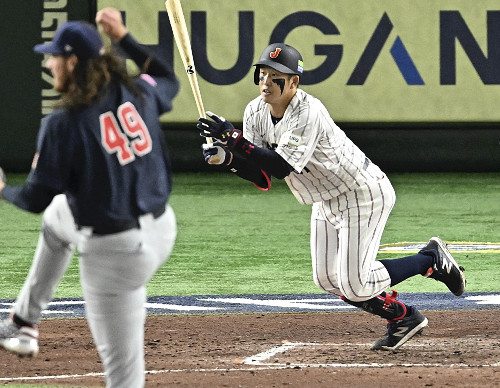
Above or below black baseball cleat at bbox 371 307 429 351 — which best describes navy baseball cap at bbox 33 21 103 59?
above

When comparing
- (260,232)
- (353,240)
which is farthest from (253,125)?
(260,232)

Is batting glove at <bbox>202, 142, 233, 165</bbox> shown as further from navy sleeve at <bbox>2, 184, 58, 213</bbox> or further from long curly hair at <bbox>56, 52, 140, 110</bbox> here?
navy sleeve at <bbox>2, 184, 58, 213</bbox>

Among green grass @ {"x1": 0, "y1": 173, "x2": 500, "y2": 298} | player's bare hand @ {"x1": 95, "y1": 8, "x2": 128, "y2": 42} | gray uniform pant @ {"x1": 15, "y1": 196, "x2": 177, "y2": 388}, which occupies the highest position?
player's bare hand @ {"x1": 95, "y1": 8, "x2": 128, "y2": 42}

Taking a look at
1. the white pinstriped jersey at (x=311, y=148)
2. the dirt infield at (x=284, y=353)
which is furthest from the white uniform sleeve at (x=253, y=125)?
the dirt infield at (x=284, y=353)

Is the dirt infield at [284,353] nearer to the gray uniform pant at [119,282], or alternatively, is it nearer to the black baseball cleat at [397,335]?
the black baseball cleat at [397,335]

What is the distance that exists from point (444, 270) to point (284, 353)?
4.17ft

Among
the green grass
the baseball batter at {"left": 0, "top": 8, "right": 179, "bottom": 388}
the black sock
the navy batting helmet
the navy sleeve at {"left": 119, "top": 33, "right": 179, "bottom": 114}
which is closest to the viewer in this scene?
the baseball batter at {"left": 0, "top": 8, "right": 179, "bottom": 388}

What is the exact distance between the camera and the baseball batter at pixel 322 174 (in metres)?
6.24

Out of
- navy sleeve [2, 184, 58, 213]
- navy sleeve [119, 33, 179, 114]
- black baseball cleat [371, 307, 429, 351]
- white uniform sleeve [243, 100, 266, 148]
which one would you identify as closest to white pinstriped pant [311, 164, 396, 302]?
black baseball cleat [371, 307, 429, 351]

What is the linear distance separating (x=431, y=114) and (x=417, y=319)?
1022 centimetres

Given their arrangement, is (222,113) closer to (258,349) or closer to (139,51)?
(258,349)

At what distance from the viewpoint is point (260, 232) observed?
38.8 feet

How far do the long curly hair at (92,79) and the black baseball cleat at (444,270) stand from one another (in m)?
3.49

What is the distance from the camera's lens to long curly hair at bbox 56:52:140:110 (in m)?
3.96
